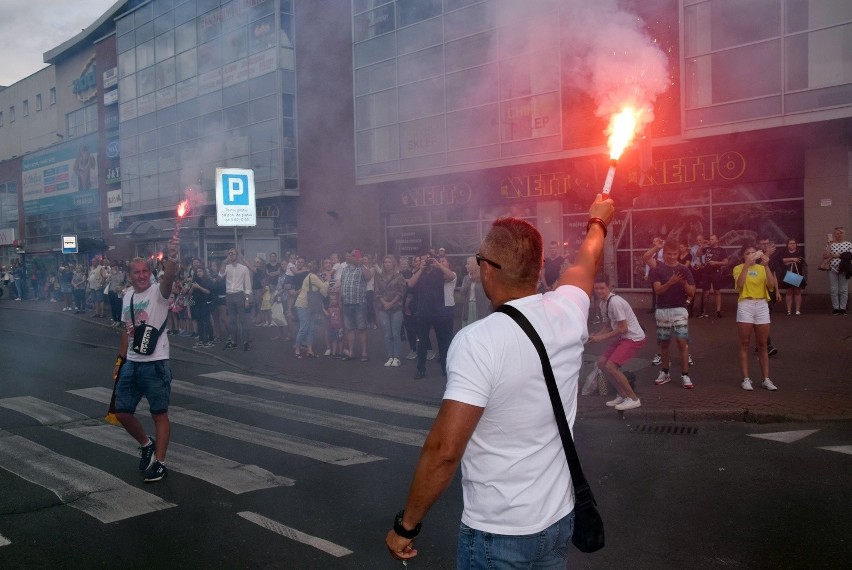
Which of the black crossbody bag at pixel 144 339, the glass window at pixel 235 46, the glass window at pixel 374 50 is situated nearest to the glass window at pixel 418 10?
the glass window at pixel 374 50

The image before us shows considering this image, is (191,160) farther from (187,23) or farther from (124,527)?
(124,527)

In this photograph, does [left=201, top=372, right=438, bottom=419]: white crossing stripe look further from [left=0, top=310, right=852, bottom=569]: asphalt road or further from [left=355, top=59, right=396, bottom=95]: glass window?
[left=355, top=59, right=396, bottom=95]: glass window

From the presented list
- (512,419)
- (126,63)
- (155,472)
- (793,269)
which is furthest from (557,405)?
(793,269)

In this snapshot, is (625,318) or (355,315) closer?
(625,318)

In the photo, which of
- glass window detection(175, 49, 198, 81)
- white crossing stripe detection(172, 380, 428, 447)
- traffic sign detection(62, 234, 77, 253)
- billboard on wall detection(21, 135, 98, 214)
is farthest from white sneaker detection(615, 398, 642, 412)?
traffic sign detection(62, 234, 77, 253)

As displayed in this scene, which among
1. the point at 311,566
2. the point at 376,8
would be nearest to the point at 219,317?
the point at 376,8

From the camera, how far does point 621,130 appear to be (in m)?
2.87

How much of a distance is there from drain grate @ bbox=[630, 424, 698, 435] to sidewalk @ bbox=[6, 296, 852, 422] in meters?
0.29

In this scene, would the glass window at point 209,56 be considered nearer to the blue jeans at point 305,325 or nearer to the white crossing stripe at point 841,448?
the white crossing stripe at point 841,448

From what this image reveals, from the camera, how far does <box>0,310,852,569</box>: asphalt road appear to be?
11.2 feet

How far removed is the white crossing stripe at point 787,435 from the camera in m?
5.36

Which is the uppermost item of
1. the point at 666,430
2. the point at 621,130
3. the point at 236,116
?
the point at 236,116

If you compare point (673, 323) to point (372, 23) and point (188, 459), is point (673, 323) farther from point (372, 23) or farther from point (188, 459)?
point (188, 459)

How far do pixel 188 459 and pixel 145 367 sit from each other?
785mm
